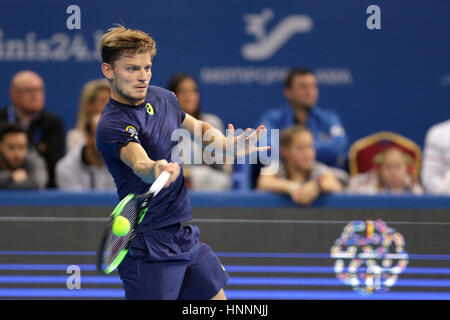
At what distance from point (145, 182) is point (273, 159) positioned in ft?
5.48

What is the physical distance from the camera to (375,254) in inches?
145

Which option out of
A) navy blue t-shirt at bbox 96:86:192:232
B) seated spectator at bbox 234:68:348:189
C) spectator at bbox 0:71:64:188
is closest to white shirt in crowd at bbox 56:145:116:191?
spectator at bbox 0:71:64:188

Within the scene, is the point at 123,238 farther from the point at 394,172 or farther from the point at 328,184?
the point at 394,172

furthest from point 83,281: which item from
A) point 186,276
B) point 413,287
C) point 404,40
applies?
point 404,40

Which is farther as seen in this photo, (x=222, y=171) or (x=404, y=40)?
(x=404, y=40)

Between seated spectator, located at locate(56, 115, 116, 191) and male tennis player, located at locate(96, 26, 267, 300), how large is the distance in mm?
1332

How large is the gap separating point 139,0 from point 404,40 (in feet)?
7.75

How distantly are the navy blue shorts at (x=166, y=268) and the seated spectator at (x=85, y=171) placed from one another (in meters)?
1.34

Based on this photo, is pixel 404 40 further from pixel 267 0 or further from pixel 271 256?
pixel 271 256

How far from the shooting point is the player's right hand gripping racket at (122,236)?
257 cm

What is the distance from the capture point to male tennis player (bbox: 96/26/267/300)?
2766 millimetres

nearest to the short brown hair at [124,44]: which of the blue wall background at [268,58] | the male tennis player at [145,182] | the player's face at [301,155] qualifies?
the male tennis player at [145,182]

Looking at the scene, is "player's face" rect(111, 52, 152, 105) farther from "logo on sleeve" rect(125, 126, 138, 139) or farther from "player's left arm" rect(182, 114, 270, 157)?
"player's left arm" rect(182, 114, 270, 157)

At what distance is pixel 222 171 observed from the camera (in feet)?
14.8
